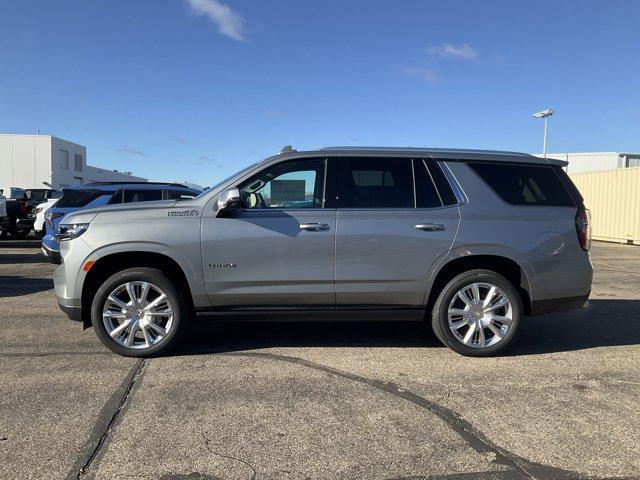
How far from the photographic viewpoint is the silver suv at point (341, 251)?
185 inches

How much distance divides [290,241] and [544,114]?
2933 cm

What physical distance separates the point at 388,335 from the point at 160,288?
8.28ft

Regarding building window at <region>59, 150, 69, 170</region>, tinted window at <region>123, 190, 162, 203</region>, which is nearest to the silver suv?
tinted window at <region>123, 190, 162, 203</region>

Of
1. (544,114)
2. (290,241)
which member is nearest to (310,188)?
(290,241)

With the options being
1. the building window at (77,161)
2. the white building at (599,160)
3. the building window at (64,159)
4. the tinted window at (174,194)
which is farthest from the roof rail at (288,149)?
the building window at (77,161)

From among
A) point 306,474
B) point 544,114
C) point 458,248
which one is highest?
point 544,114

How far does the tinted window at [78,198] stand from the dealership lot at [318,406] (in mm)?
4460

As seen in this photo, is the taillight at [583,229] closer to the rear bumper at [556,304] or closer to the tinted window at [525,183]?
the tinted window at [525,183]

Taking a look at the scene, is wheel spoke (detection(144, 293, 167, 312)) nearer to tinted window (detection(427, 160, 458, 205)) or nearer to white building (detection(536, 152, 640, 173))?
tinted window (detection(427, 160, 458, 205))

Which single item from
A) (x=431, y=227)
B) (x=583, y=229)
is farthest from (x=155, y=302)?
(x=583, y=229)

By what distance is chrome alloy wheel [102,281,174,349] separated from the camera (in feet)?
15.5

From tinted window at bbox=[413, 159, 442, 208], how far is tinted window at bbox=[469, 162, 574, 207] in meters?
0.47

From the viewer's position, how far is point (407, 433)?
11.0 feet

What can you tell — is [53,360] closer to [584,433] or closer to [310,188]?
[310,188]
